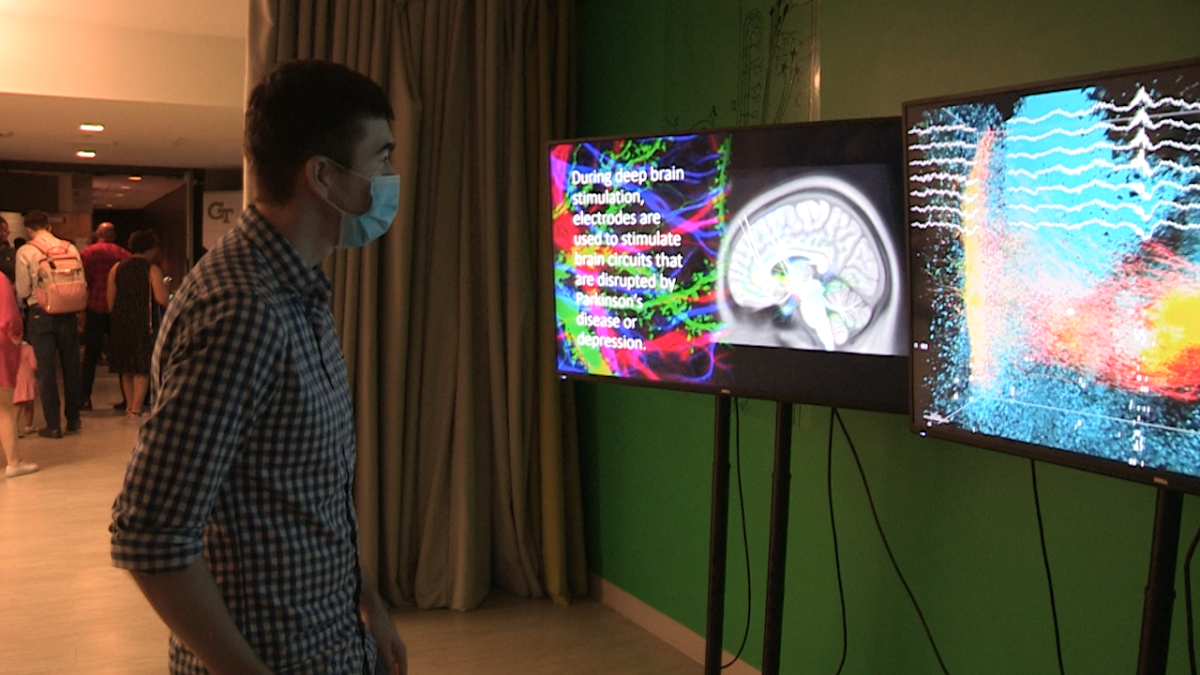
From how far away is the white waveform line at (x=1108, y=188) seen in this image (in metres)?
1.42

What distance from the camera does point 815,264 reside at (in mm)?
2223

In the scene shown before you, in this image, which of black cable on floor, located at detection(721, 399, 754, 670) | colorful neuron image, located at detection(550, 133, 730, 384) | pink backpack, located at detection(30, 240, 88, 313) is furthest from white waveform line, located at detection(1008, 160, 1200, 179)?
pink backpack, located at detection(30, 240, 88, 313)

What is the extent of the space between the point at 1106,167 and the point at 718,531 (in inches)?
51.3

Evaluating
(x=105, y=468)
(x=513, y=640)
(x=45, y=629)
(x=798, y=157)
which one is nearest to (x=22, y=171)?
(x=105, y=468)

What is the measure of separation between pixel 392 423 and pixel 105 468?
133 inches

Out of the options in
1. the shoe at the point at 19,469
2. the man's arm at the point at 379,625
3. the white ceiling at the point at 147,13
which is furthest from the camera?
the shoe at the point at 19,469

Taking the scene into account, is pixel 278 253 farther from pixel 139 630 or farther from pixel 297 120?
pixel 139 630

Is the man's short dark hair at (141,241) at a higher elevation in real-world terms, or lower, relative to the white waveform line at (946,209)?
higher

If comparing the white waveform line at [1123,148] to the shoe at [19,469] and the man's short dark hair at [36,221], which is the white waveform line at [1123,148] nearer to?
the shoe at [19,469]

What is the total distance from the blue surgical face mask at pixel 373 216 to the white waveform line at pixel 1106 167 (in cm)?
101

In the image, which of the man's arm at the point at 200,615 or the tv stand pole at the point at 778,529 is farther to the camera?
the tv stand pole at the point at 778,529

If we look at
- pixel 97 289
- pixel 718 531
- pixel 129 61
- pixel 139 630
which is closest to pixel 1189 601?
pixel 718 531

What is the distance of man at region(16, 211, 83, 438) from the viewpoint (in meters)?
6.93

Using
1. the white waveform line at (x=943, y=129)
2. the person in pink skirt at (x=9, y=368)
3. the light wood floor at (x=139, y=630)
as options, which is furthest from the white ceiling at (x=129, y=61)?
the white waveform line at (x=943, y=129)
